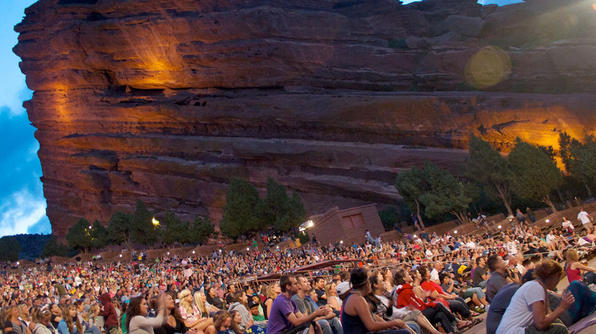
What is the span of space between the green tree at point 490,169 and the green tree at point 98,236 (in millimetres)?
51551

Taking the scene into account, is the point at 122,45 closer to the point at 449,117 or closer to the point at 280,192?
the point at 280,192

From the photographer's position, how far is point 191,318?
926 cm

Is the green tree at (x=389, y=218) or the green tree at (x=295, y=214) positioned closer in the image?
the green tree at (x=389, y=218)

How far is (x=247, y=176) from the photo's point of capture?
70250 millimetres

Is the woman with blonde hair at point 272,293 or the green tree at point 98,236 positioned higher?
the green tree at point 98,236

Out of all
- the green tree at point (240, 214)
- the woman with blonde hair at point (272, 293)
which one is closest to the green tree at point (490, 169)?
the green tree at point (240, 214)

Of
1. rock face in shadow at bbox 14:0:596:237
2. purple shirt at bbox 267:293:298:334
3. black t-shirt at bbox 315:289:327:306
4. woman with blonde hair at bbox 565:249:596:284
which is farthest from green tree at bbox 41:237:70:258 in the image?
woman with blonde hair at bbox 565:249:596:284

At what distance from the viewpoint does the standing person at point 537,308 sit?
536cm

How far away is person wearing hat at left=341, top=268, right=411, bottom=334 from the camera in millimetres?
6105

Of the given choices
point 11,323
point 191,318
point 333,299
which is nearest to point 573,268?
point 333,299

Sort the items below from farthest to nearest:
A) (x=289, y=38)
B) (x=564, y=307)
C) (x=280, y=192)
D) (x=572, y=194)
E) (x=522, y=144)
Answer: (x=289, y=38), (x=280, y=192), (x=572, y=194), (x=522, y=144), (x=564, y=307)

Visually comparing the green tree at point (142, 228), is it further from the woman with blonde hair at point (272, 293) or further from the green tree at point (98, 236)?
the woman with blonde hair at point (272, 293)

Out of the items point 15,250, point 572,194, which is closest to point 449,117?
point 572,194

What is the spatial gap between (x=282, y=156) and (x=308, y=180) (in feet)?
16.6
